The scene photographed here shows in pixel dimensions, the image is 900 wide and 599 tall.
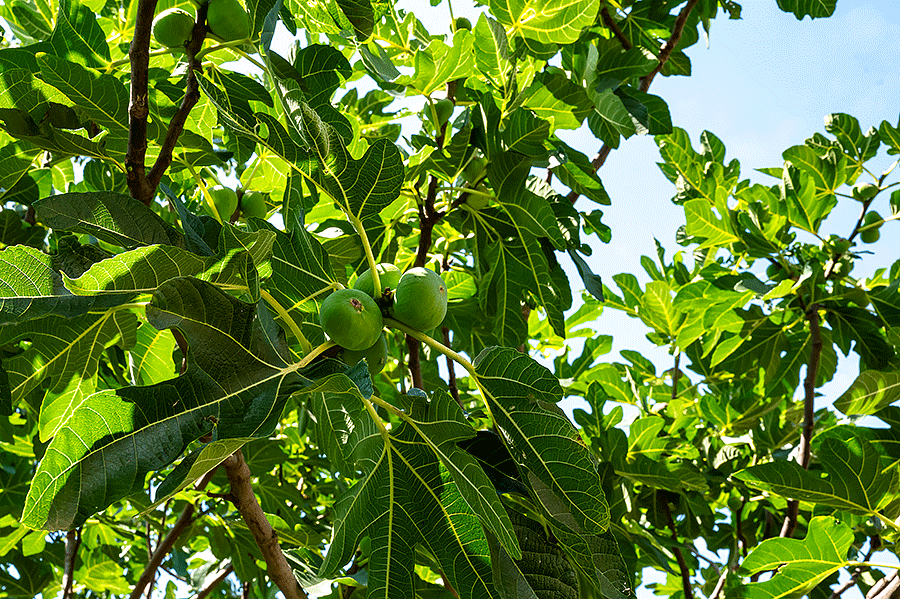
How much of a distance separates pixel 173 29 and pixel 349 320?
69 cm

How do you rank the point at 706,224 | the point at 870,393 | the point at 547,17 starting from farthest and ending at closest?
the point at 706,224
the point at 870,393
the point at 547,17

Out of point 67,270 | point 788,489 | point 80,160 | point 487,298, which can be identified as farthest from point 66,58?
point 788,489

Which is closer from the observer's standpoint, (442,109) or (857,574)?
(442,109)

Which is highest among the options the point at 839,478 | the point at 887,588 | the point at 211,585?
the point at 839,478

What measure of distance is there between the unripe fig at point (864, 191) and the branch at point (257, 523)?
7.56 ft

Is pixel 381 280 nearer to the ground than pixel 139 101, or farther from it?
nearer to the ground

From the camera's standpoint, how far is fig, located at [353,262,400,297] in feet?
3.58

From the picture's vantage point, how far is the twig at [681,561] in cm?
207

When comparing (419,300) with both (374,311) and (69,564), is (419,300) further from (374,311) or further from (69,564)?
(69,564)

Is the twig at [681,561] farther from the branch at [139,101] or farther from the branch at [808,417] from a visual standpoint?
the branch at [139,101]

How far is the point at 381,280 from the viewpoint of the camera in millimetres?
1178

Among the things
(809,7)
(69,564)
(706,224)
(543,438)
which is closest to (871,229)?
(706,224)

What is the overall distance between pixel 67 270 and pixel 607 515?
81 cm

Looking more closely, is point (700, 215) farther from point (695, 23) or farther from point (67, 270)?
point (67, 270)
